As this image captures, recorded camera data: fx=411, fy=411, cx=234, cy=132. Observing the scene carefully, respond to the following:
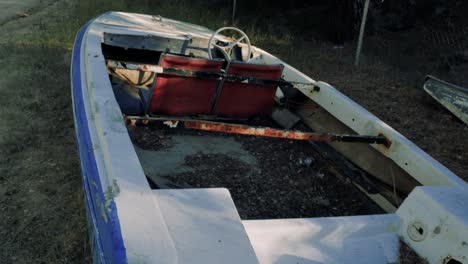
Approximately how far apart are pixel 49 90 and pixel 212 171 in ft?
11.1

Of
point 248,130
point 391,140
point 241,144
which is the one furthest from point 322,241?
point 241,144

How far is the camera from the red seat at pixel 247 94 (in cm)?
366

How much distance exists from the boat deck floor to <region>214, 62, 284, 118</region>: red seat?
0.25m

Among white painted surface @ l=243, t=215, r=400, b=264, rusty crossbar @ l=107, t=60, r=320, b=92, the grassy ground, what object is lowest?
the grassy ground

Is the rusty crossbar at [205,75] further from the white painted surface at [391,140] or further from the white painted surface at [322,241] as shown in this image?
the white painted surface at [322,241]

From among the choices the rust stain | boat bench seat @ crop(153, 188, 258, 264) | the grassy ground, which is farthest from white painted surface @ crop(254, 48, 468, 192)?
the grassy ground

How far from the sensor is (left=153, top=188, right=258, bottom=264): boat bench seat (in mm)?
1526

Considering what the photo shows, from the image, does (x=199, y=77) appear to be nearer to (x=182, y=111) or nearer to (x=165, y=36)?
(x=182, y=111)

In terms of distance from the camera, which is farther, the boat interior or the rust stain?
the boat interior

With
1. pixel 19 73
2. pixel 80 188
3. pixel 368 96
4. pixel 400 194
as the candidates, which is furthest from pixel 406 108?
pixel 19 73

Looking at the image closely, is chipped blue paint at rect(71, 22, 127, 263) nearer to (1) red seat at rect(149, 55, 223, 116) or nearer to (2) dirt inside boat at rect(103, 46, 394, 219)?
(2) dirt inside boat at rect(103, 46, 394, 219)

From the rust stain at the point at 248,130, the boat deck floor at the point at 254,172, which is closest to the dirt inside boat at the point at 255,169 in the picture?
the boat deck floor at the point at 254,172

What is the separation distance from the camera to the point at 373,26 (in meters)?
10.5

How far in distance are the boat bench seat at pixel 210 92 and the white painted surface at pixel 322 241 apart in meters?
1.93
